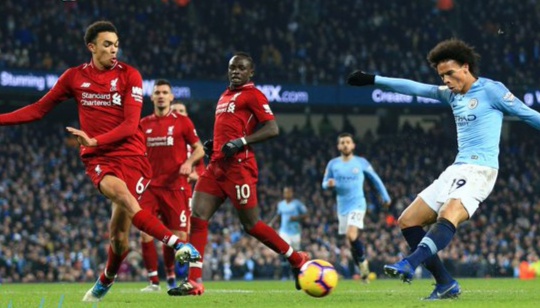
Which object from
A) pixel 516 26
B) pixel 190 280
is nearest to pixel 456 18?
pixel 516 26

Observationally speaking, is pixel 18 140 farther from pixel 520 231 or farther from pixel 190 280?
pixel 190 280

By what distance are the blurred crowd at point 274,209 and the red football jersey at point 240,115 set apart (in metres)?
13.7

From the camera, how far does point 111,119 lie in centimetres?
959

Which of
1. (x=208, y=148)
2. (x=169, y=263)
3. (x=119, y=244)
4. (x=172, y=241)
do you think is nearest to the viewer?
(x=172, y=241)

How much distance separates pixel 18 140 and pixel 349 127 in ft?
41.8

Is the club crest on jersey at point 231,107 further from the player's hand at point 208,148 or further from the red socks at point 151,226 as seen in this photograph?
the red socks at point 151,226

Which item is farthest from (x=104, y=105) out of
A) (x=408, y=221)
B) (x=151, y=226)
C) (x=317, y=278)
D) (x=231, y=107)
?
(x=408, y=221)

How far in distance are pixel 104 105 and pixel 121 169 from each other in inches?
24.5

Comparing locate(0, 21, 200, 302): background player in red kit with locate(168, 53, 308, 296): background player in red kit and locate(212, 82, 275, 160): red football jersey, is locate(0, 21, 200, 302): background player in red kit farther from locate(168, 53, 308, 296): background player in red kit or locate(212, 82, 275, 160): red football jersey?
locate(212, 82, 275, 160): red football jersey

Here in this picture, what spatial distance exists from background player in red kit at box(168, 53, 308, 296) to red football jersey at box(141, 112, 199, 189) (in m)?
2.06

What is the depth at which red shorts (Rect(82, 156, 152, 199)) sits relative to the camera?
942 centimetres

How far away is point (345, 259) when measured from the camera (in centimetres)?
2747

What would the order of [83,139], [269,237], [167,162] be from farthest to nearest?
1. [167,162]
2. [269,237]
3. [83,139]

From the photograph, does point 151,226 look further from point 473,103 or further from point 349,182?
point 349,182
